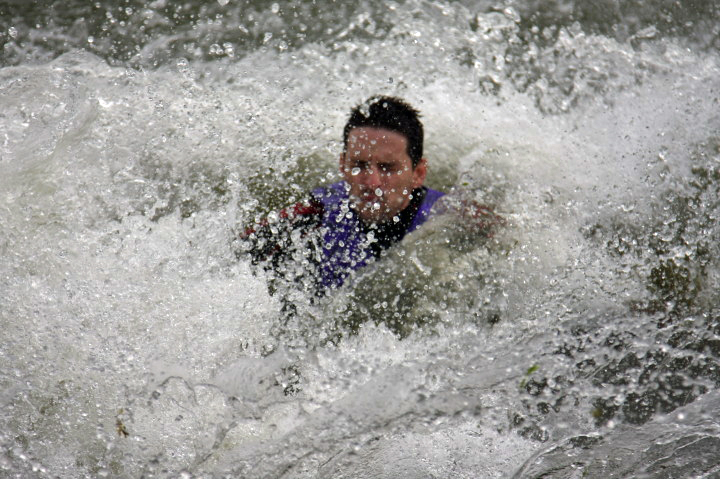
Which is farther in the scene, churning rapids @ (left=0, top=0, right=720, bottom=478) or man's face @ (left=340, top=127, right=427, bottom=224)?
man's face @ (left=340, top=127, right=427, bottom=224)

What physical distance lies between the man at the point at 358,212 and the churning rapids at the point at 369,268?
0.25ft

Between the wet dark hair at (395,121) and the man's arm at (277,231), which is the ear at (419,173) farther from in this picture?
the man's arm at (277,231)

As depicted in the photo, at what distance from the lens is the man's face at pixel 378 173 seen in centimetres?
212

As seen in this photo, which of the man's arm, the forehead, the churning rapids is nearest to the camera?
the churning rapids

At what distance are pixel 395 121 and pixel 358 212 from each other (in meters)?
0.35

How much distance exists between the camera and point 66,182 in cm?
234

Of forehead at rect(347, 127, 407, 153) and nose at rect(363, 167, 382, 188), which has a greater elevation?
forehead at rect(347, 127, 407, 153)

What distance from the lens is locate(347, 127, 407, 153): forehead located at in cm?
212

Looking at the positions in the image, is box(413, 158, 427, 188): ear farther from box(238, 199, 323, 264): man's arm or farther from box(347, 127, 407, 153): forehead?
box(238, 199, 323, 264): man's arm

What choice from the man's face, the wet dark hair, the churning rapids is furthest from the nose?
the churning rapids

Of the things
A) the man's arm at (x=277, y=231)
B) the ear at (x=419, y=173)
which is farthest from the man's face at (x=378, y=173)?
the man's arm at (x=277, y=231)

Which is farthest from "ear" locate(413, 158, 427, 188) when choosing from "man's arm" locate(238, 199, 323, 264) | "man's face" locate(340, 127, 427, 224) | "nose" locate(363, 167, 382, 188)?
"man's arm" locate(238, 199, 323, 264)

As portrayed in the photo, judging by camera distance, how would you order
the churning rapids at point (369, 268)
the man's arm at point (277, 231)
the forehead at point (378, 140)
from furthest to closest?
1. the man's arm at point (277, 231)
2. the forehead at point (378, 140)
3. the churning rapids at point (369, 268)

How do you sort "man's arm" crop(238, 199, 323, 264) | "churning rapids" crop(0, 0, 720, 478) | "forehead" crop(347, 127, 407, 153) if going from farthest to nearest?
"man's arm" crop(238, 199, 323, 264) → "forehead" crop(347, 127, 407, 153) → "churning rapids" crop(0, 0, 720, 478)
